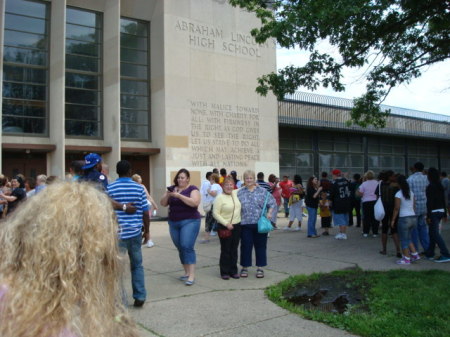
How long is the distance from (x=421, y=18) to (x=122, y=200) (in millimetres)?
8359

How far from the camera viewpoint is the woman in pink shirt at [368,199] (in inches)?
448

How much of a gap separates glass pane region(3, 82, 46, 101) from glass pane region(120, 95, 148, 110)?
308cm

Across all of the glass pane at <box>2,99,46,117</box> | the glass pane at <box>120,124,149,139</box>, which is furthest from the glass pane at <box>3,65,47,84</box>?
the glass pane at <box>120,124,149,139</box>

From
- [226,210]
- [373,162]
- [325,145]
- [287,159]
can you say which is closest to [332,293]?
[226,210]

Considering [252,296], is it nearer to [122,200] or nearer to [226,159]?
[122,200]

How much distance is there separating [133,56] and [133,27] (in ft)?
3.92

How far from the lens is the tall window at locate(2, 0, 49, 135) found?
50.8 feet

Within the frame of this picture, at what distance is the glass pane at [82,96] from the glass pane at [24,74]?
3.30 ft

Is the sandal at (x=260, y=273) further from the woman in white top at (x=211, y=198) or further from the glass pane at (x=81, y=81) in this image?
the glass pane at (x=81, y=81)

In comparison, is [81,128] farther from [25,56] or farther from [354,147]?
[354,147]

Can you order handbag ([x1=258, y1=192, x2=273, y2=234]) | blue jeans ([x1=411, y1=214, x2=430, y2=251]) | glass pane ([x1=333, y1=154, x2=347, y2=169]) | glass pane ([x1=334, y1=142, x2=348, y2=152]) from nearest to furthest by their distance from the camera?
handbag ([x1=258, y1=192, x2=273, y2=234]) < blue jeans ([x1=411, y1=214, x2=430, y2=251]) < glass pane ([x1=333, y1=154, x2=347, y2=169]) < glass pane ([x1=334, y1=142, x2=348, y2=152])

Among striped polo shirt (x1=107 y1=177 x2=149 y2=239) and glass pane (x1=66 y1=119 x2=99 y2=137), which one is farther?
glass pane (x1=66 y1=119 x2=99 y2=137)

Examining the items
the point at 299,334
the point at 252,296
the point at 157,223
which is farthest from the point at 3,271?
the point at 157,223

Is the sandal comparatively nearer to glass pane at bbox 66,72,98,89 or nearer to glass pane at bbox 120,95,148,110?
glass pane at bbox 120,95,148,110
